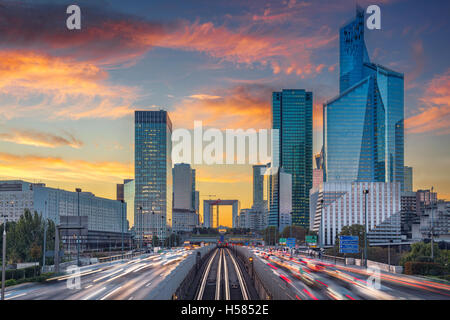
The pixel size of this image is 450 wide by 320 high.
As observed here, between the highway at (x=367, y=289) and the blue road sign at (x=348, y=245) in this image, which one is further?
the blue road sign at (x=348, y=245)

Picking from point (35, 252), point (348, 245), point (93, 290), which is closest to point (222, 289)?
point (348, 245)

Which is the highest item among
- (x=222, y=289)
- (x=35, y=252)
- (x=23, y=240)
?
(x=23, y=240)

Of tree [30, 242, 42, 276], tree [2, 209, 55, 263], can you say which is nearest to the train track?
tree [30, 242, 42, 276]

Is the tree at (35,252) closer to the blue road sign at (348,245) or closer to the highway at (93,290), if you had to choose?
the highway at (93,290)

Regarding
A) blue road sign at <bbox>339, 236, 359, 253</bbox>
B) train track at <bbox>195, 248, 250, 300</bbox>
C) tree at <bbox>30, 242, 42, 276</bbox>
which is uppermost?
blue road sign at <bbox>339, 236, 359, 253</bbox>

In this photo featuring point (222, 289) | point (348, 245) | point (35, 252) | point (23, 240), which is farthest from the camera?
point (23, 240)

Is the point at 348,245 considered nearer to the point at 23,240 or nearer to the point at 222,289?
the point at 222,289

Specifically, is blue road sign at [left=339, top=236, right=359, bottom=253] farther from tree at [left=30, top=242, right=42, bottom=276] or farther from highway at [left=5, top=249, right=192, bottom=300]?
tree at [left=30, top=242, right=42, bottom=276]

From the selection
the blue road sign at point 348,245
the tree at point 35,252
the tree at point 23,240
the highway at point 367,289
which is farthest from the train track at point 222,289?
the tree at point 23,240

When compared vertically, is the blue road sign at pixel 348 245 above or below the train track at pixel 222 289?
above

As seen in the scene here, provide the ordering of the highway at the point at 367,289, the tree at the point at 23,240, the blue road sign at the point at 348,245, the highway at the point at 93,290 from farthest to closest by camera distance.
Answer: the tree at the point at 23,240, the blue road sign at the point at 348,245, the highway at the point at 93,290, the highway at the point at 367,289
